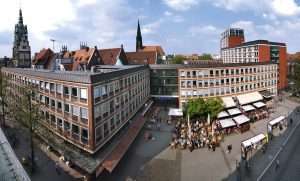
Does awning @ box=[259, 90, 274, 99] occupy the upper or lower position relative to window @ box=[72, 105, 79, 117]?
lower

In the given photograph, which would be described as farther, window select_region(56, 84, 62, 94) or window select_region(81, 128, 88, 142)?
window select_region(56, 84, 62, 94)

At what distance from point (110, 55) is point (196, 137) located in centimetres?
4567

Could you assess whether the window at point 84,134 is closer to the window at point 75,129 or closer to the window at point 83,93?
the window at point 75,129

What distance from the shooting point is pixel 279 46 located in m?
91.4

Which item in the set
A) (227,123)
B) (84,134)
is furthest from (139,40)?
(84,134)

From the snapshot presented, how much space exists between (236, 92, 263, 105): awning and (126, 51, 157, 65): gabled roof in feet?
106

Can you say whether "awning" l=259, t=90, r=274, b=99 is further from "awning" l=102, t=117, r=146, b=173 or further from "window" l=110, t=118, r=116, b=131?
"window" l=110, t=118, r=116, b=131

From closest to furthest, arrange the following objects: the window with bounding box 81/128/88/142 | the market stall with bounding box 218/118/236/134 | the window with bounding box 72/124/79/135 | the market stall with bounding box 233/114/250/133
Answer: the window with bounding box 81/128/88/142 → the window with bounding box 72/124/79/135 → the market stall with bounding box 218/118/236/134 → the market stall with bounding box 233/114/250/133

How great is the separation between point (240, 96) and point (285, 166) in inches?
1212

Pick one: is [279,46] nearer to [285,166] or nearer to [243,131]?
[243,131]

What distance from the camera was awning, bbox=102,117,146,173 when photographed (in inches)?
1049

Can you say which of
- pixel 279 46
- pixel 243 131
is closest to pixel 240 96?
pixel 243 131

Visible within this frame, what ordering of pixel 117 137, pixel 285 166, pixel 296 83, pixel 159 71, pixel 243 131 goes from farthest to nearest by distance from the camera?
pixel 296 83, pixel 159 71, pixel 243 131, pixel 117 137, pixel 285 166

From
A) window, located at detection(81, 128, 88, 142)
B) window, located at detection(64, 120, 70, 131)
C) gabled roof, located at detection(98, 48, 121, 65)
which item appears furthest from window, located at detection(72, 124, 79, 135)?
gabled roof, located at detection(98, 48, 121, 65)
